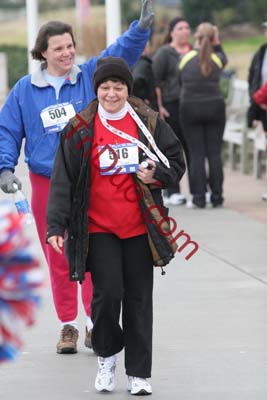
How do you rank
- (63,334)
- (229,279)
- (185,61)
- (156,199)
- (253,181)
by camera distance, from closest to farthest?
(156,199) < (63,334) < (229,279) < (185,61) < (253,181)

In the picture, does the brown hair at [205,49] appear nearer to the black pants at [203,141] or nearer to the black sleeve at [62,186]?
the black pants at [203,141]

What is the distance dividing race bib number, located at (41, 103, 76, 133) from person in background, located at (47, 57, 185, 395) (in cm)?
77

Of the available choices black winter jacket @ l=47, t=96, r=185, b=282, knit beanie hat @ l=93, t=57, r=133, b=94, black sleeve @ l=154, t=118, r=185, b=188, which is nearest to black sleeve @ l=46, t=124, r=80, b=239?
black winter jacket @ l=47, t=96, r=185, b=282

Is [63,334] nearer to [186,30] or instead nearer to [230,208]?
[230,208]

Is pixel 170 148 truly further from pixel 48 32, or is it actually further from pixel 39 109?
pixel 48 32

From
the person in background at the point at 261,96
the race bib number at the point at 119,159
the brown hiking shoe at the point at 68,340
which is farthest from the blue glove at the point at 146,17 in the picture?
the person in background at the point at 261,96

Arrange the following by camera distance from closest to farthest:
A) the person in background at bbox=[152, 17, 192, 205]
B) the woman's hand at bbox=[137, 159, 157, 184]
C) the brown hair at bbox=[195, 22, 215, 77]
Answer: the woman's hand at bbox=[137, 159, 157, 184]
the brown hair at bbox=[195, 22, 215, 77]
the person in background at bbox=[152, 17, 192, 205]

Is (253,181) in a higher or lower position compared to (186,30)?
lower

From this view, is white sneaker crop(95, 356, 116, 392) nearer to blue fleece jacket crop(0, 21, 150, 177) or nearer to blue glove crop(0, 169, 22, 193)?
blue glove crop(0, 169, 22, 193)

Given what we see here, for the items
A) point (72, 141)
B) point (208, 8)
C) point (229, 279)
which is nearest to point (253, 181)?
point (229, 279)

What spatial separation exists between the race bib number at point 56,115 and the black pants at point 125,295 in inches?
41.1

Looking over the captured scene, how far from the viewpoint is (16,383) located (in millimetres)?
6402

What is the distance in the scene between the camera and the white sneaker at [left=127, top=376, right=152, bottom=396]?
608cm

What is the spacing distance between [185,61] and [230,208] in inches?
64.0
